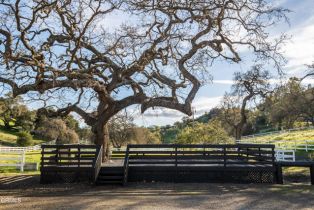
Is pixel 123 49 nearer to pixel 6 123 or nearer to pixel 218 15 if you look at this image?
pixel 218 15

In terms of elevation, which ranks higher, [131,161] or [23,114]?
[23,114]

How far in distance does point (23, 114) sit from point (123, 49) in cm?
5129

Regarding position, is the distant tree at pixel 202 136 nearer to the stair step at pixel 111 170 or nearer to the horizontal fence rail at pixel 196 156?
the horizontal fence rail at pixel 196 156

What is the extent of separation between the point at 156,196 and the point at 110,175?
3304 millimetres

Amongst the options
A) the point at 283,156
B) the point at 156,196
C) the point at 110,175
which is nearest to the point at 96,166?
the point at 110,175

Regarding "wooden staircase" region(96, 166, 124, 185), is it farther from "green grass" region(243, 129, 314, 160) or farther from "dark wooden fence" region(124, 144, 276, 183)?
"green grass" region(243, 129, 314, 160)

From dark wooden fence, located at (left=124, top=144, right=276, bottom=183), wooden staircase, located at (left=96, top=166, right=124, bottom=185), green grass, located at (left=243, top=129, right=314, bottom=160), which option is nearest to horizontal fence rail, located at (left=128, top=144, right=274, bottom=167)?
dark wooden fence, located at (left=124, top=144, right=276, bottom=183)

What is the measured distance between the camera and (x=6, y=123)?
69562 millimetres

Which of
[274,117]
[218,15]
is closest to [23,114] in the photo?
[274,117]

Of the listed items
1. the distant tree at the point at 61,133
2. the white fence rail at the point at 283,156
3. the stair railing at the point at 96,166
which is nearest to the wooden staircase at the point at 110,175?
the stair railing at the point at 96,166

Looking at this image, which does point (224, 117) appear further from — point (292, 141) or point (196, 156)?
point (196, 156)

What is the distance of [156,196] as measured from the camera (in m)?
9.23

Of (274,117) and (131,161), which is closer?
(131,161)

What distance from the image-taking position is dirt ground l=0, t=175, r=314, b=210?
798 centimetres
